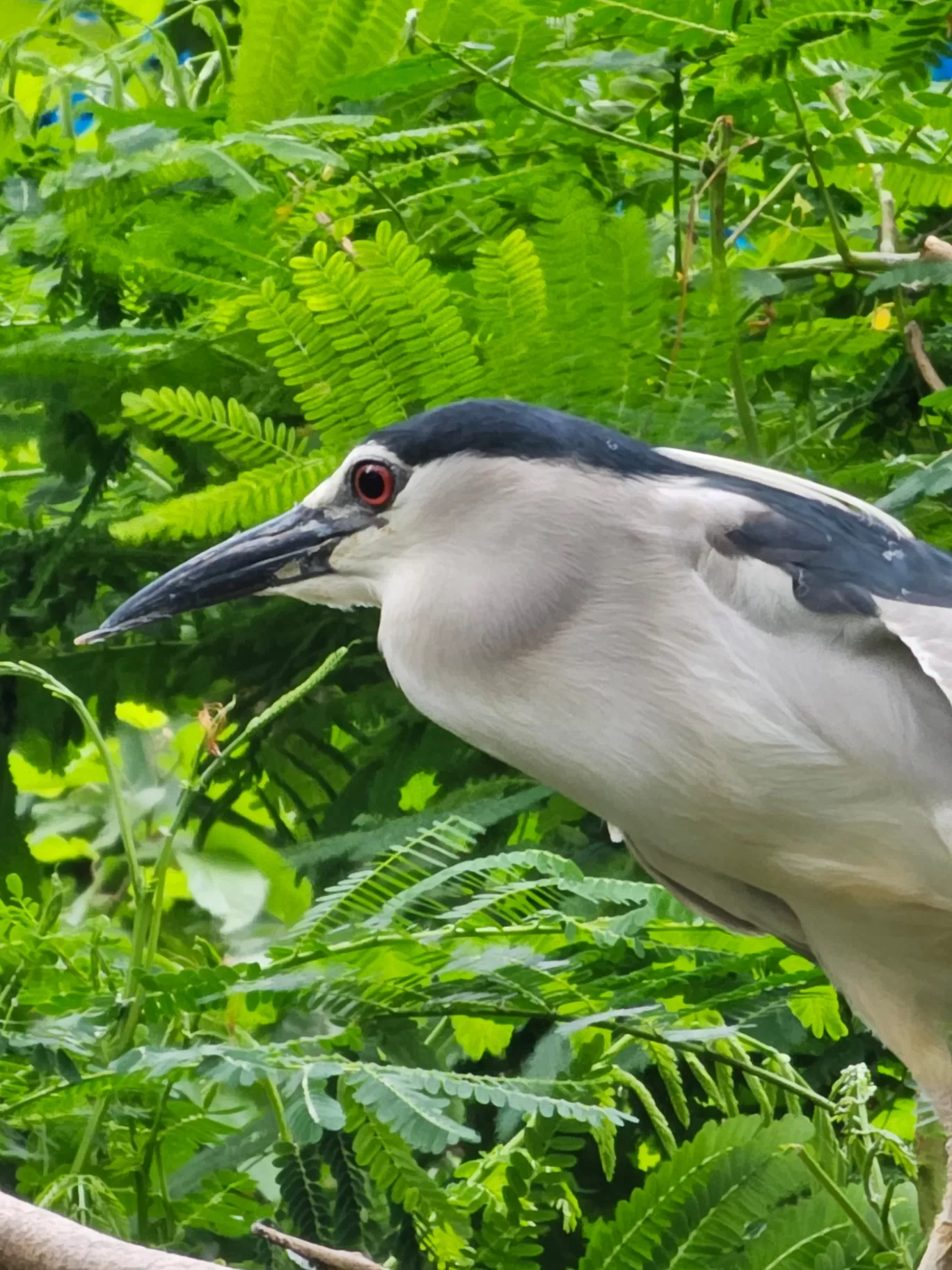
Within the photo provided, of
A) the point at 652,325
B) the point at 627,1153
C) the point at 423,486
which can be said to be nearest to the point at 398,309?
the point at 652,325

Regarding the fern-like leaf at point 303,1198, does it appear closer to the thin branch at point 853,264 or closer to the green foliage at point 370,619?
the green foliage at point 370,619

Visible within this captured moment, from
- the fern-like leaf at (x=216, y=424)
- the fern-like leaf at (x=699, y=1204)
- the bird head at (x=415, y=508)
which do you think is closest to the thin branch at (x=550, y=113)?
the fern-like leaf at (x=216, y=424)

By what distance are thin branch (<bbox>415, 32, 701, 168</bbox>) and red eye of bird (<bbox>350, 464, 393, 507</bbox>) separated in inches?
17.3

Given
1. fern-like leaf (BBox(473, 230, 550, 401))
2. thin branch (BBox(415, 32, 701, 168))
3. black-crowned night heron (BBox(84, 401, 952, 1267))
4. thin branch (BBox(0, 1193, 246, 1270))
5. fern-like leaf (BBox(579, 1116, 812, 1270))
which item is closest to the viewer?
thin branch (BBox(0, 1193, 246, 1270))

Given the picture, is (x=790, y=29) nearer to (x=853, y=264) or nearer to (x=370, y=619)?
(x=853, y=264)

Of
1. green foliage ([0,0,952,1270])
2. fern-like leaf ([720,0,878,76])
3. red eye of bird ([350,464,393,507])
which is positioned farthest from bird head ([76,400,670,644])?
fern-like leaf ([720,0,878,76])

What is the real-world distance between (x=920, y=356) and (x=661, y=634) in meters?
0.51

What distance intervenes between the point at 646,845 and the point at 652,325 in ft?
1.12

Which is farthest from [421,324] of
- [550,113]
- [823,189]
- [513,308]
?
[823,189]

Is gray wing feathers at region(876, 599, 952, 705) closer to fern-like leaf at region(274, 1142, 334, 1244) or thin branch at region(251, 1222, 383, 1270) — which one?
thin branch at region(251, 1222, 383, 1270)

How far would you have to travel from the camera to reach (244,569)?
0.82m

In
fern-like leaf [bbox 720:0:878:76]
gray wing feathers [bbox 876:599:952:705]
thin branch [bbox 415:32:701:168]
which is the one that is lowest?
gray wing feathers [bbox 876:599:952:705]

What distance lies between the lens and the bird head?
765 millimetres

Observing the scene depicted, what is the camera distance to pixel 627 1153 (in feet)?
3.93
